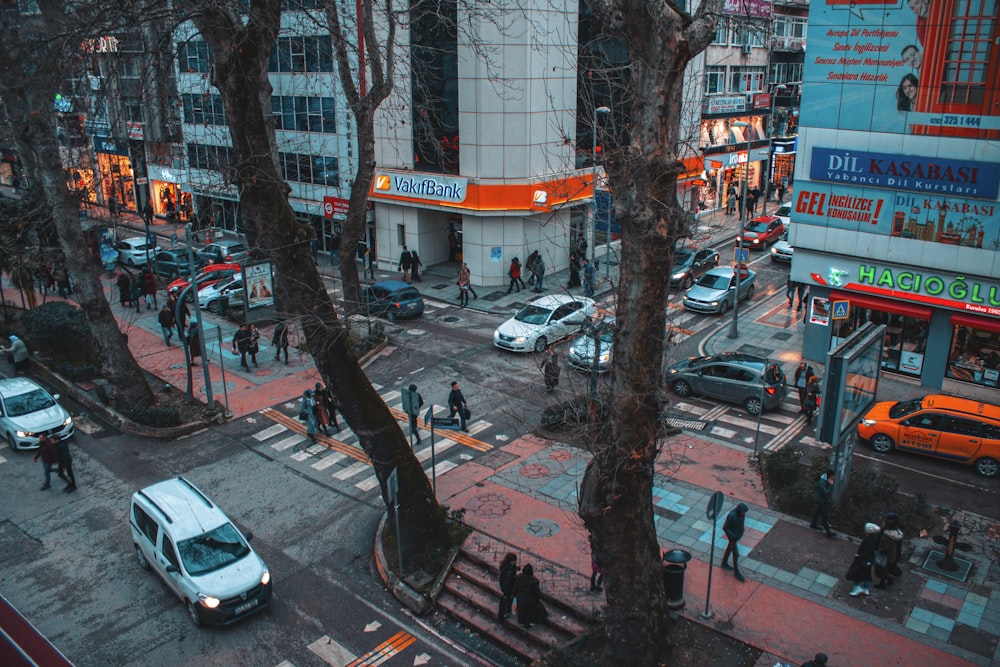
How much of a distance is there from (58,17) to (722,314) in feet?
78.8

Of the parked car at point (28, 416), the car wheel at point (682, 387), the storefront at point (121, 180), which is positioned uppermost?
the storefront at point (121, 180)

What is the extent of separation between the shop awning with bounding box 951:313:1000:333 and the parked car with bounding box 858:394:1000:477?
367cm

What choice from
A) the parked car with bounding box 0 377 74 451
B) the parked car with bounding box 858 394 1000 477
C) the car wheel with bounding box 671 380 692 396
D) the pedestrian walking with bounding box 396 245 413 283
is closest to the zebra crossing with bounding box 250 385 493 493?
the parked car with bounding box 0 377 74 451

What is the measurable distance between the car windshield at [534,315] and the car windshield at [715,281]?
821 centimetres

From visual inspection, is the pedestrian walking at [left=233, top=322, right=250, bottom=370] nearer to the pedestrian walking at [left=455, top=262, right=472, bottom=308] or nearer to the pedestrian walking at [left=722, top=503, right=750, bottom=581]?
the pedestrian walking at [left=455, top=262, right=472, bottom=308]

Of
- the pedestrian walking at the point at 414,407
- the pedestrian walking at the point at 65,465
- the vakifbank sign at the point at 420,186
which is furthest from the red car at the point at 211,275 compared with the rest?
the pedestrian walking at the point at 414,407

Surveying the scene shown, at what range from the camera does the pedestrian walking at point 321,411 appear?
67.1 feet

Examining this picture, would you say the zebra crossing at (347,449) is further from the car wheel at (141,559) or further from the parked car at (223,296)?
the parked car at (223,296)

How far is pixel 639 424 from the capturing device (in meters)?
11.0

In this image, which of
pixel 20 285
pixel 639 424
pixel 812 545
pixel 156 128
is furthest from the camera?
pixel 156 128

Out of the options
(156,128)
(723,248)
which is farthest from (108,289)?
(723,248)

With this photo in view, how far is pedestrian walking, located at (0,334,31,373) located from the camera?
24.6 m

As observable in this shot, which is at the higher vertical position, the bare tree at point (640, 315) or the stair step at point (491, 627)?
the bare tree at point (640, 315)

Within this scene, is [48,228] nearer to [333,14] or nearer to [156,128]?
[156,128]
